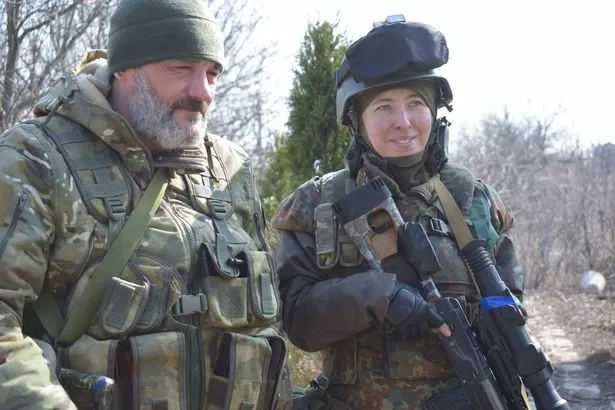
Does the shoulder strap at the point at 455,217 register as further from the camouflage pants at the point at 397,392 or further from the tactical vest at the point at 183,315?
the tactical vest at the point at 183,315

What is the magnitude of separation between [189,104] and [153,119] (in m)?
0.14

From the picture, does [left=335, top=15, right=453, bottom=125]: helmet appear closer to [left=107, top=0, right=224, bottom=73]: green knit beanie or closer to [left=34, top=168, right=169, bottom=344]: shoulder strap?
[left=107, top=0, right=224, bottom=73]: green knit beanie

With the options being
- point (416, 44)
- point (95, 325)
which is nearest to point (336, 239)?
point (416, 44)

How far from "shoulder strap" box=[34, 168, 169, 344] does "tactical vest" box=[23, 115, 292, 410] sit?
0.08ft

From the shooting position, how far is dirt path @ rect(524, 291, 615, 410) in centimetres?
756

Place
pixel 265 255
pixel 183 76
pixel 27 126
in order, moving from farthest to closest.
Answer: pixel 265 255 < pixel 183 76 < pixel 27 126

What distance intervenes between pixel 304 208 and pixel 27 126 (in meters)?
1.21

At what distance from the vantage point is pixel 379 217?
3193 mm

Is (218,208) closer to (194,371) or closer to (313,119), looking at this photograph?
(194,371)

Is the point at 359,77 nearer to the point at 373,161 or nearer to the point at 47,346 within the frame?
the point at 373,161

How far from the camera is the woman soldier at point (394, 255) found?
307cm

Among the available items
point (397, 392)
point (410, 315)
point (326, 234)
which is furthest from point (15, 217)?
point (397, 392)

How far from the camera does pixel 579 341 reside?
10.1 metres

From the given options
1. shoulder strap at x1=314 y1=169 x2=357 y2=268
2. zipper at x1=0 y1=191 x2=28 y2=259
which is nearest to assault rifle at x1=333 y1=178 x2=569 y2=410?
shoulder strap at x1=314 y1=169 x2=357 y2=268
